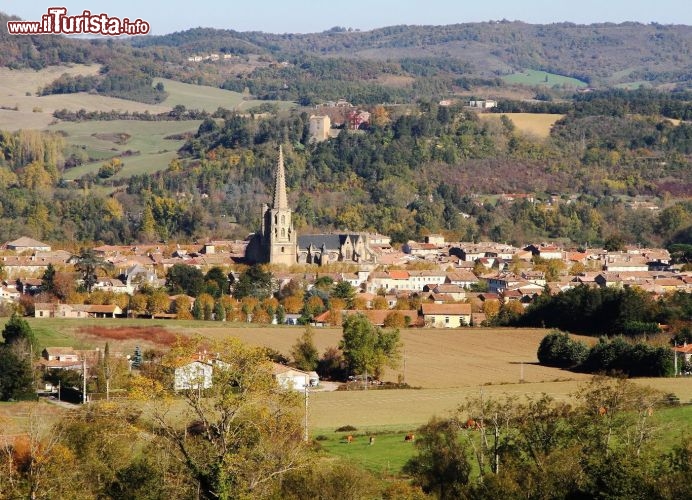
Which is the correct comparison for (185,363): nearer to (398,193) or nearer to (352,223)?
(352,223)

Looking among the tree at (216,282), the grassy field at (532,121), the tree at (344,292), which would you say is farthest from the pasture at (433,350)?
the grassy field at (532,121)

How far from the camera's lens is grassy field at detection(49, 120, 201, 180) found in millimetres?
122062

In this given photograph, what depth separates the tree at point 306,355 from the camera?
43906 mm

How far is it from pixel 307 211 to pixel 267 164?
15.1 meters

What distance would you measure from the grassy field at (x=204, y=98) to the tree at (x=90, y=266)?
88.7 meters

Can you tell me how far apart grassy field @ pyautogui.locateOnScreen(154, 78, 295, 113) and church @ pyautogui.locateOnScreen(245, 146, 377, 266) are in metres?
80.9

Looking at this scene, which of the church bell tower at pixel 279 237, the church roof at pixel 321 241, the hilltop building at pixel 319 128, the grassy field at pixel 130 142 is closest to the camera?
the church bell tower at pixel 279 237

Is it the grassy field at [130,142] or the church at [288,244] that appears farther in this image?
the grassy field at [130,142]

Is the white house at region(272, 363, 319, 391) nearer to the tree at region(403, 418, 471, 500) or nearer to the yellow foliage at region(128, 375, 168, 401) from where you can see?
the tree at region(403, 418, 471, 500)

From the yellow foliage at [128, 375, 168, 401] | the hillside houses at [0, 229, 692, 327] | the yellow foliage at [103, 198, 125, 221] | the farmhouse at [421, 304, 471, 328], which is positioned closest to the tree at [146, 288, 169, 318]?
the hillside houses at [0, 229, 692, 327]

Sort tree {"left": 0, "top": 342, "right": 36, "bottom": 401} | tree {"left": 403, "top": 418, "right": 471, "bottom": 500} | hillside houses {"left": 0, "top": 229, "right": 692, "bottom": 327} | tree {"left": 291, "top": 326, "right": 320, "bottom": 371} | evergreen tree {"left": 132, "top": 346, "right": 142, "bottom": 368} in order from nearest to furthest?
tree {"left": 403, "top": 418, "right": 471, "bottom": 500}
tree {"left": 0, "top": 342, "right": 36, "bottom": 401}
evergreen tree {"left": 132, "top": 346, "right": 142, "bottom": 368}
tree {"left": 291, "top": 326, "right": 320, "bottom": 371}
hillside houses {"left": 0, "top": 229, "right": 692, "bottom": 327}

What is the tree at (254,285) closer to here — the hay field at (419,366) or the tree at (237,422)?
the hay field at (419,366)

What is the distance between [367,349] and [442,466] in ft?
58.7

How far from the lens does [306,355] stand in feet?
146
